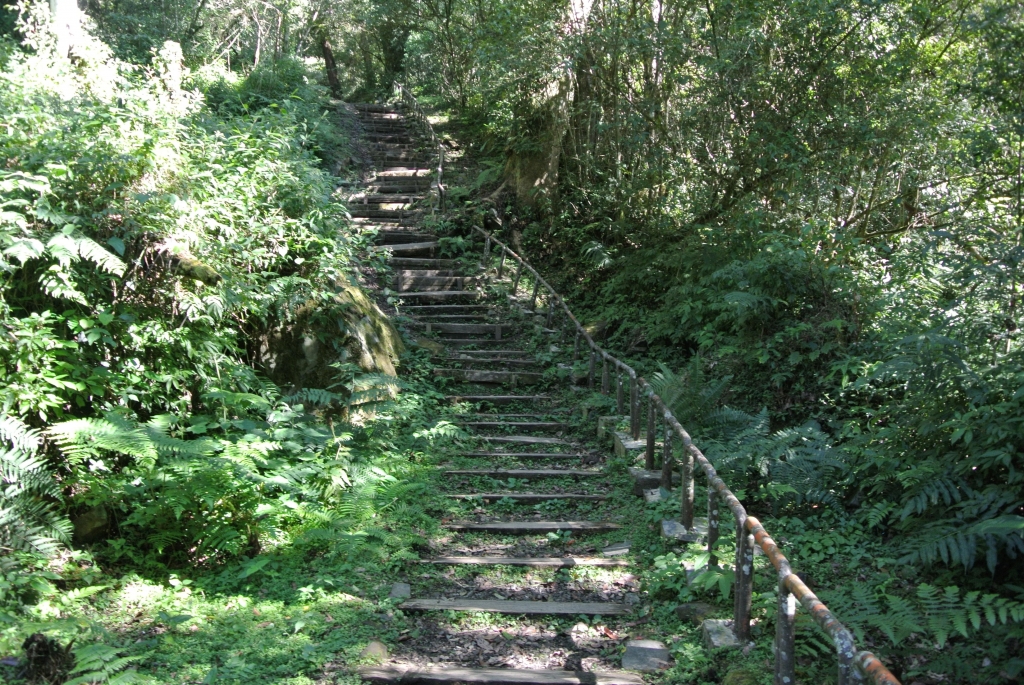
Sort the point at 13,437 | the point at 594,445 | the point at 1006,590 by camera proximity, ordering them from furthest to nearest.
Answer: the point at 594,445
the point at 13,437
the point at 1006,590

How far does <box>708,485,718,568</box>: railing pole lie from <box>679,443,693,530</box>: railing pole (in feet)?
2.12

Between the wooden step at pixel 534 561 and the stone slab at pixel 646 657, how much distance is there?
4.09ft

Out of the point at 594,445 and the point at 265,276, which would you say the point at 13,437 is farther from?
the point at 594,445

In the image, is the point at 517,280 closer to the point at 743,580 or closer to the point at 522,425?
the point at 522,425

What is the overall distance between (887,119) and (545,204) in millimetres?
6349

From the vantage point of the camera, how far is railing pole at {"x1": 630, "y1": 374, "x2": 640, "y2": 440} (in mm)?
7484

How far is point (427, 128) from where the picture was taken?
1945 cm

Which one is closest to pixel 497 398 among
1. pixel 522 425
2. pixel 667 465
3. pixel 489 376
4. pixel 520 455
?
pixel 489 376

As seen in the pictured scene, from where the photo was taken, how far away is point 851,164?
955cm

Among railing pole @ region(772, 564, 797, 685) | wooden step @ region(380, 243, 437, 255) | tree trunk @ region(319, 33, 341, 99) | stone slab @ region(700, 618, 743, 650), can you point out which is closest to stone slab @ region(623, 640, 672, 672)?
stone slab @ region(700, 618, 743, 650)

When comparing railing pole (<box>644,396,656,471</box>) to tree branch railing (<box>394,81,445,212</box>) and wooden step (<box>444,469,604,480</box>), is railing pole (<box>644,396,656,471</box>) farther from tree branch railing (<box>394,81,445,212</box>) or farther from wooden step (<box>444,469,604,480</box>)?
tree branch railing (<box>394,81,445,212</box>)

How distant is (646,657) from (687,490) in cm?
159

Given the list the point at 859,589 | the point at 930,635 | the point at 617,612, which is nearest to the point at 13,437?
the point at 617,612

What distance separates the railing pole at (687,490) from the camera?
17.9 ft
